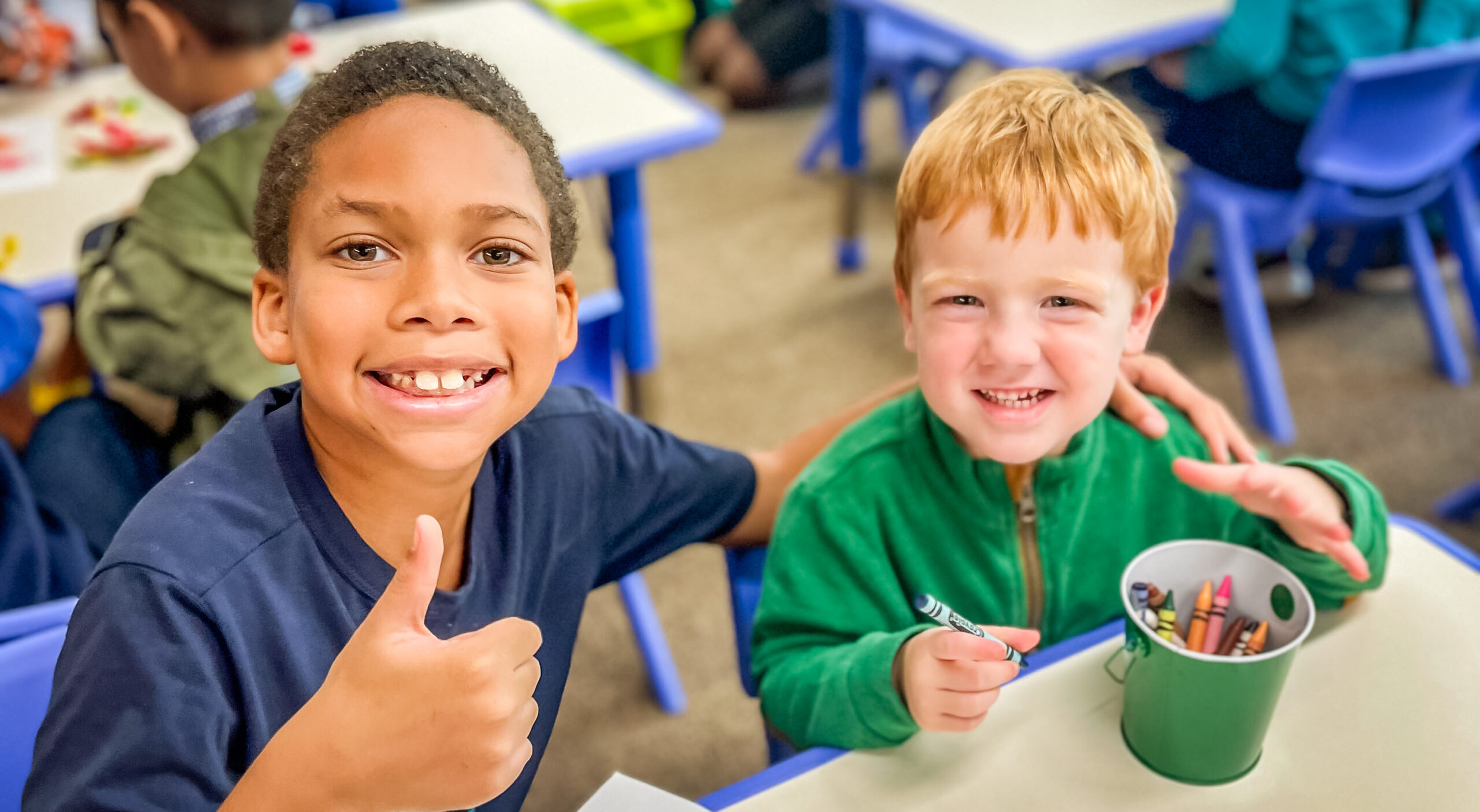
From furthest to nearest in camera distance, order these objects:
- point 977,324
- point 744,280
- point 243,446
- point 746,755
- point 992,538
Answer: point 744,280 → point 746,755 → point 992,538 → point 977,324 → point 243,446

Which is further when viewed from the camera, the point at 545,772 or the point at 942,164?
the point at 545,772

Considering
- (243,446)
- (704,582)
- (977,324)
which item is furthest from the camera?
(704,582)

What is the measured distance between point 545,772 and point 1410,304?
8.46ft

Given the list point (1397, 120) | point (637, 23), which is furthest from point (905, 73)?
point (1397, 120)

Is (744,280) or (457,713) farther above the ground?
(457,713)

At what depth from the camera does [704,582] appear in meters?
2.16

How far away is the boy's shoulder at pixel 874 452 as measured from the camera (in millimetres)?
984

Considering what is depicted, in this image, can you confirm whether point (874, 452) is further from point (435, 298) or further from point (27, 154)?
point (27, 154)

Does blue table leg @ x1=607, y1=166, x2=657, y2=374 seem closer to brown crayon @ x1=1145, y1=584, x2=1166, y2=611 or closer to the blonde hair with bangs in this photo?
the blonde hair with bangs

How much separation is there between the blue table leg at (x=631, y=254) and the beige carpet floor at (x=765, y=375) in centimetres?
11

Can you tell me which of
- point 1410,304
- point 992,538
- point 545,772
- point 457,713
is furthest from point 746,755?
point 1410,304

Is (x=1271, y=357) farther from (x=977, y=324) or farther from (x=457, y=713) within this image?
(x=457, y=713)

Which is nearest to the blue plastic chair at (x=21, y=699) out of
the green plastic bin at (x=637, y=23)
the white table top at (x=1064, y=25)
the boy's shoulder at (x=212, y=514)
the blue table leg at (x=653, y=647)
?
the boy's shoulder at (x=212, y=514)

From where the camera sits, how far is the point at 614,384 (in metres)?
1.49
